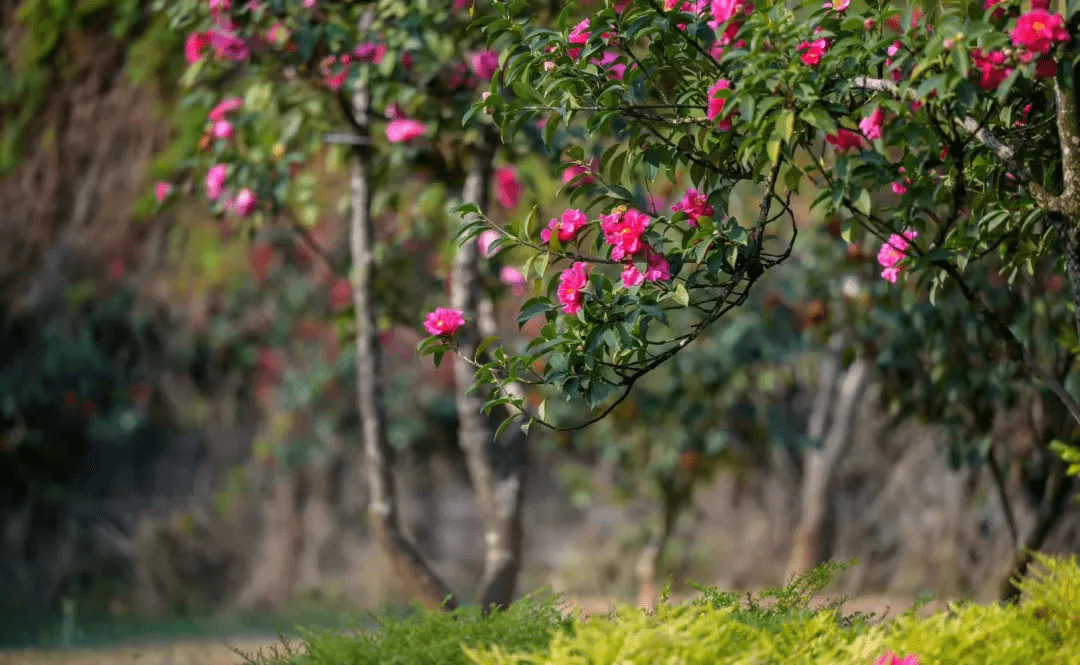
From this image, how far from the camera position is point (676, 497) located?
8453 mm

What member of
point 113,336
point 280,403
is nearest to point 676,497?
point 280,403

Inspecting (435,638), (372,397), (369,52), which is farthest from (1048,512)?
(369,52)

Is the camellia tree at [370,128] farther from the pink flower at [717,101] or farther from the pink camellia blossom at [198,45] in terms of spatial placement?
the pink flower at [717,101]

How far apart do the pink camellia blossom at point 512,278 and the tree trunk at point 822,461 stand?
2.80 meters

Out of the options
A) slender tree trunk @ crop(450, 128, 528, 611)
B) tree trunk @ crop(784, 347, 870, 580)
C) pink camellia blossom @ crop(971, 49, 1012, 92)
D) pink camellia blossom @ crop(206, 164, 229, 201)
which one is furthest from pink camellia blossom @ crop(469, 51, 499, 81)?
tree trunk @ crop(784, 347, 870, 580)

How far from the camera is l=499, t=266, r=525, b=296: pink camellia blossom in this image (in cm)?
614

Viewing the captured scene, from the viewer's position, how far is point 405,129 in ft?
17.8

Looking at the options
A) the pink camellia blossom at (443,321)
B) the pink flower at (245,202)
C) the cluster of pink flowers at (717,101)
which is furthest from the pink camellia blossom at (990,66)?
the pink flower at (245,202)

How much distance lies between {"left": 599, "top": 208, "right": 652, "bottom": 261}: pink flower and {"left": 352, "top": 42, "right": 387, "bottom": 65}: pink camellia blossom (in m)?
2.26

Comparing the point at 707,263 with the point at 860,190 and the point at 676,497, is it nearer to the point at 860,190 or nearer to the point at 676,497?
the point at 860,190

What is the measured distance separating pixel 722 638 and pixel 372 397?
3.07 m

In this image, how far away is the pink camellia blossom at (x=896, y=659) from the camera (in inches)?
107

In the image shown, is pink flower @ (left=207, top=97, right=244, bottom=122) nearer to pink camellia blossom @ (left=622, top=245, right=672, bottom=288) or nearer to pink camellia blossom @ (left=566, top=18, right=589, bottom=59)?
pink camellia blossom @ (left=566, top=18, right=589, bottom=59)

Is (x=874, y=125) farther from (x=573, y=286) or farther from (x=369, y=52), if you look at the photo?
(x=369, y=52)
